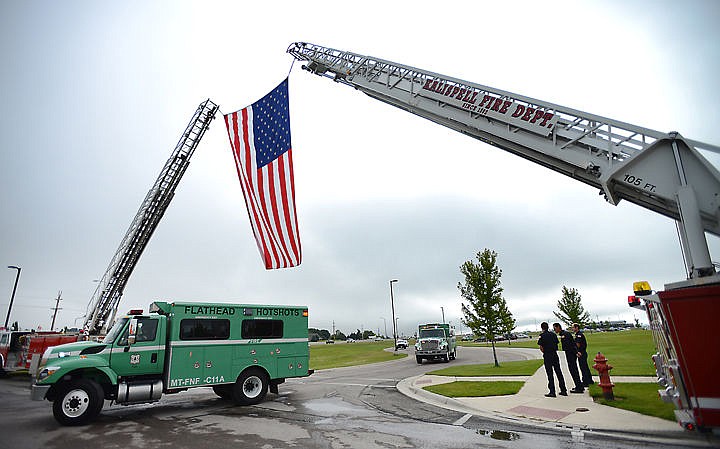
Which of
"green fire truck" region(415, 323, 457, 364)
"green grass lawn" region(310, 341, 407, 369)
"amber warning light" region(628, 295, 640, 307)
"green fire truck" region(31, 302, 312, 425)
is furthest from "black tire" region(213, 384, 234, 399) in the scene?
"green grass lawn" region(310, 341, 407, 369)

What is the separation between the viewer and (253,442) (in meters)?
7.14

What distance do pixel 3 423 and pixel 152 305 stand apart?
3.84 m

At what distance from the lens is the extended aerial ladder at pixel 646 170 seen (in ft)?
17.9

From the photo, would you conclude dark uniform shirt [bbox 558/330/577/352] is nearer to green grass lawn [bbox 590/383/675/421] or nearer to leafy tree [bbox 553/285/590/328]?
green grass lawn [bbox 590/383/675/421]

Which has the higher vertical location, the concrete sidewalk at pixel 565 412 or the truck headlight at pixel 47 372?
the truck headlight at pixel 47 372

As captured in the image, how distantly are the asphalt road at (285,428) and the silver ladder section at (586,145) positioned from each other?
163 inches

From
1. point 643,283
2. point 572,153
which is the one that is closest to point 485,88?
point 572,153

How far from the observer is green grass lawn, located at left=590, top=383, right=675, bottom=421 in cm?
780

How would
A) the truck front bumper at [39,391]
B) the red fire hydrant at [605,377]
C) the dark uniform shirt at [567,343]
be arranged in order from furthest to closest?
the dark uniform shirt at [567,343] < the red fire hydrant at [605,377] < the truck front bumper at [39,391]

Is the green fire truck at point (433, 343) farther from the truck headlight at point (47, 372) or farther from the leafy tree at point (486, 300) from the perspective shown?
the truck headlight at point (47, 372)

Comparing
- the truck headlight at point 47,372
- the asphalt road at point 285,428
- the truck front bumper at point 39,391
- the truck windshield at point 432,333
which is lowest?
the asphalt road at point 285,428

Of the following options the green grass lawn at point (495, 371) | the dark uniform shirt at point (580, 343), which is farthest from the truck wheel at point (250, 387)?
the dark uniform shirt at point (580, 343)

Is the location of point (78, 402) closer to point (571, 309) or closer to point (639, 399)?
point (639, 399)

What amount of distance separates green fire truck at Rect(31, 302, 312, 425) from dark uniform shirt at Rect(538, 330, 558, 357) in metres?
7.34
